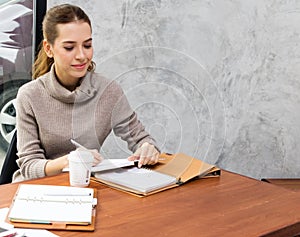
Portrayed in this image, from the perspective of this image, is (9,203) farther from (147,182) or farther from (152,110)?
(152,110)

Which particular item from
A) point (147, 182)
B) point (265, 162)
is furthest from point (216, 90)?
point (147, 182)

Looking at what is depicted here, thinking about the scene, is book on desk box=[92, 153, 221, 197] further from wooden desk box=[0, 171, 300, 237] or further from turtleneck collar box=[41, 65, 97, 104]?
turtleneck collar box=[41, 65, 97, 104]

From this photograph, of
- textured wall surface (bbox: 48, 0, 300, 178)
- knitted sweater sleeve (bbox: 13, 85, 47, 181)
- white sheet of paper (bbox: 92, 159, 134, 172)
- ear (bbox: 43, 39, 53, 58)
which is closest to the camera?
white sheet of paper (bbox: 92, 159, 134, 172)

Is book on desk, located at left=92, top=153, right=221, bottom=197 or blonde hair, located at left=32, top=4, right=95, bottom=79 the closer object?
book on desk, located at left=92, top=153, right=221, bottom=197

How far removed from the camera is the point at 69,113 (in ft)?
7.28

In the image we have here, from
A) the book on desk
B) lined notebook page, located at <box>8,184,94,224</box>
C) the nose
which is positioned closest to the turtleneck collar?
the nose

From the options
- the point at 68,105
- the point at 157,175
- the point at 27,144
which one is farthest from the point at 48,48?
the point at 157,175

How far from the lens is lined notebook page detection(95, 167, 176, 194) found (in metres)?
1.73

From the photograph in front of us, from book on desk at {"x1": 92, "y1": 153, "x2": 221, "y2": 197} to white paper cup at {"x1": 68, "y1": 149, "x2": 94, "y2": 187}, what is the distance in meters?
0.07

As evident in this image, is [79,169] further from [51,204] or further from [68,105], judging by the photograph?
[68,105]

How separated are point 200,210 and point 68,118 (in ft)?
2.74

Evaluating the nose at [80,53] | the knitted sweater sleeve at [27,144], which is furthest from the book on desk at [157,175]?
the nose at [80,53]

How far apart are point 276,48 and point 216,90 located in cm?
43

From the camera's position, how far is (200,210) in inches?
62.0
